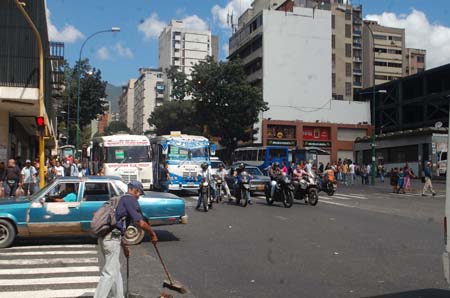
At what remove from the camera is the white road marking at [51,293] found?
6812mm

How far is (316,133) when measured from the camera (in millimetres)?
68188

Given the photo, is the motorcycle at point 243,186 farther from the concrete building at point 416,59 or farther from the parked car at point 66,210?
the concrete building at point 416,59

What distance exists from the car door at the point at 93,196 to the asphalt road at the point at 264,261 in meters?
0.58

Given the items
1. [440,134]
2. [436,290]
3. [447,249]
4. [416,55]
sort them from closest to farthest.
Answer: [447,249] < [436,290] < [440,134] < [416,55]

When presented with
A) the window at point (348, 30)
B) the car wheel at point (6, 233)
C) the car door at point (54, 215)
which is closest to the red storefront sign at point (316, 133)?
the window at point (348, 30)

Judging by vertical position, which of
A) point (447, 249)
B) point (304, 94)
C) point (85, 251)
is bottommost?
point (85, 251)

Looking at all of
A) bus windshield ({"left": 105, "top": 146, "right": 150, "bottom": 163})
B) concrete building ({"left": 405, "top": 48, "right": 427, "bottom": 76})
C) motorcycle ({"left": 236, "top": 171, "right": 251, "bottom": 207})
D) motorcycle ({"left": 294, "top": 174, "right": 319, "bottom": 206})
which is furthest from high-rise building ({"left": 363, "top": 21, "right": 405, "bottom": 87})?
motorcycle ({"left": 236, "top": 171, "right": 251, "bottom": 207})

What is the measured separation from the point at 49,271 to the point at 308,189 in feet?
44.6

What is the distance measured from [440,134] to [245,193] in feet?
107

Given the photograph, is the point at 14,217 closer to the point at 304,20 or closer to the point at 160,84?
the point at 304,20

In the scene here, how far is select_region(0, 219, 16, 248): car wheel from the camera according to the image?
10484 mm

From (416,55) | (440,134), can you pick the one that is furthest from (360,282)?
(416,55)

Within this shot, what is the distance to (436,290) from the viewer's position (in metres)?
7.01

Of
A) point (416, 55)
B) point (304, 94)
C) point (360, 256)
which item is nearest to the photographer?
point (360, 256)
